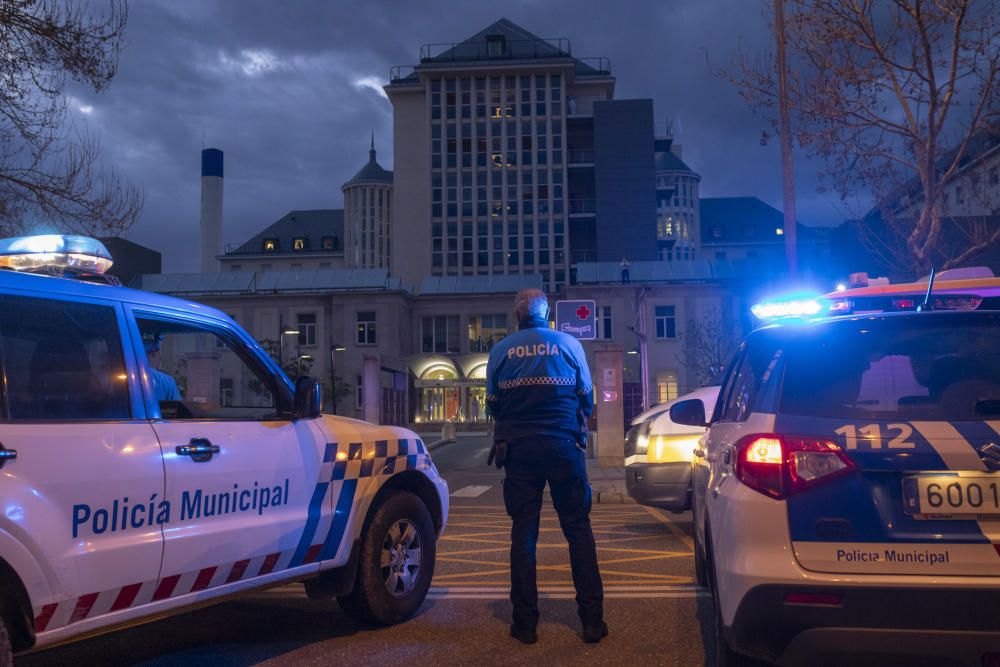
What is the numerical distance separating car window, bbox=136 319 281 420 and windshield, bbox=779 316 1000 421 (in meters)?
2.51

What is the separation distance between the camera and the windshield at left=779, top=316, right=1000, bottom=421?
3.57 metres

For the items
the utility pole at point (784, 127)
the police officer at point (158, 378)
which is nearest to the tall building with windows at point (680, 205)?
the utility pole at point (784, 127)

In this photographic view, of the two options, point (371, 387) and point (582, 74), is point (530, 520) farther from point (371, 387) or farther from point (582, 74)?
point (582, 74)

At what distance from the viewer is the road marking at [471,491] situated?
16.6 meters

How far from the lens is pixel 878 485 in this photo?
132 inches

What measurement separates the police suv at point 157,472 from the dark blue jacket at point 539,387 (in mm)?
812

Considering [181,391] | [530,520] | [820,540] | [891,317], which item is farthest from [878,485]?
[181,391]

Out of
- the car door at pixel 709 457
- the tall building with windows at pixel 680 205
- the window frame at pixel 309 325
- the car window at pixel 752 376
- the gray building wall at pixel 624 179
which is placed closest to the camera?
the car window at pixel 752 376

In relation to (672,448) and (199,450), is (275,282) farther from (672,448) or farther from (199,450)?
(199,450)

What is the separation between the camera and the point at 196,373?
18.5ft

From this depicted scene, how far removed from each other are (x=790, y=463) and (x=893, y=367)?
2.46ft

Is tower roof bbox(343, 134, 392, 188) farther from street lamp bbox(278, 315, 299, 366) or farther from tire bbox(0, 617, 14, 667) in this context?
tire bbox(0, 617, 14, 667)

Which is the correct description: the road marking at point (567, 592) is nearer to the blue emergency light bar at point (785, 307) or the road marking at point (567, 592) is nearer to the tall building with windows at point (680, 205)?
the blue emergency light bar at point (785, 307)

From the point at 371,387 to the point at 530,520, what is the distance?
944 inches
